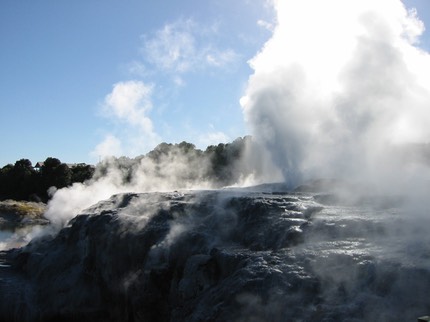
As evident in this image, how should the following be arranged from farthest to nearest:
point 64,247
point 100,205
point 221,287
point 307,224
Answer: point 100,205, point 64,247, point 307,224, point 221,287

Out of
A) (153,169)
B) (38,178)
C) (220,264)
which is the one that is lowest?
(220,264)

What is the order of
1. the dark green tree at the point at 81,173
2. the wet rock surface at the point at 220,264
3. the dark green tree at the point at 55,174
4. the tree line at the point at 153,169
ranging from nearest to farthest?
1. the wet rock surface at the point at 220,264
2. the tree line at the point at 153,169
3. the dark green tree at the point at 81,173
4. the dark green tree at the point at 55,174

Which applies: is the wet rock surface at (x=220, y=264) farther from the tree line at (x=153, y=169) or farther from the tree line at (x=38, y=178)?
the tree line at (x=38, y=178)

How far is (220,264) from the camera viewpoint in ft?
23.4

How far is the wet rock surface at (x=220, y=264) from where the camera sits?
5.62m

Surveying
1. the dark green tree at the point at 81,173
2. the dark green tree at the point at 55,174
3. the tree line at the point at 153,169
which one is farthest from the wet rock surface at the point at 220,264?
the dark green tree at the point at 55,174

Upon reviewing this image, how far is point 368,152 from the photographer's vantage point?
12414mm

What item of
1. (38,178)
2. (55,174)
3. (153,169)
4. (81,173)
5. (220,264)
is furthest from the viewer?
(38,178)

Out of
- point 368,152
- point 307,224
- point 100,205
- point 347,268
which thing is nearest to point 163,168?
point 100,205

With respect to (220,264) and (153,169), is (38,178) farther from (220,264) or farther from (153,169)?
(220,264)

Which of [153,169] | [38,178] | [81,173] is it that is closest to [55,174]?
[81,173]

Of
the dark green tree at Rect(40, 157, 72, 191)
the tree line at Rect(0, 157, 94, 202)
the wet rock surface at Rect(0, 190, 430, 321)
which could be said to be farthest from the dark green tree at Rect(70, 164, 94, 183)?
the wet rock surface at Rect(0, 190, 430, 321)

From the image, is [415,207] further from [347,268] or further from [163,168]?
[163,168]

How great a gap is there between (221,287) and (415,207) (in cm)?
358
